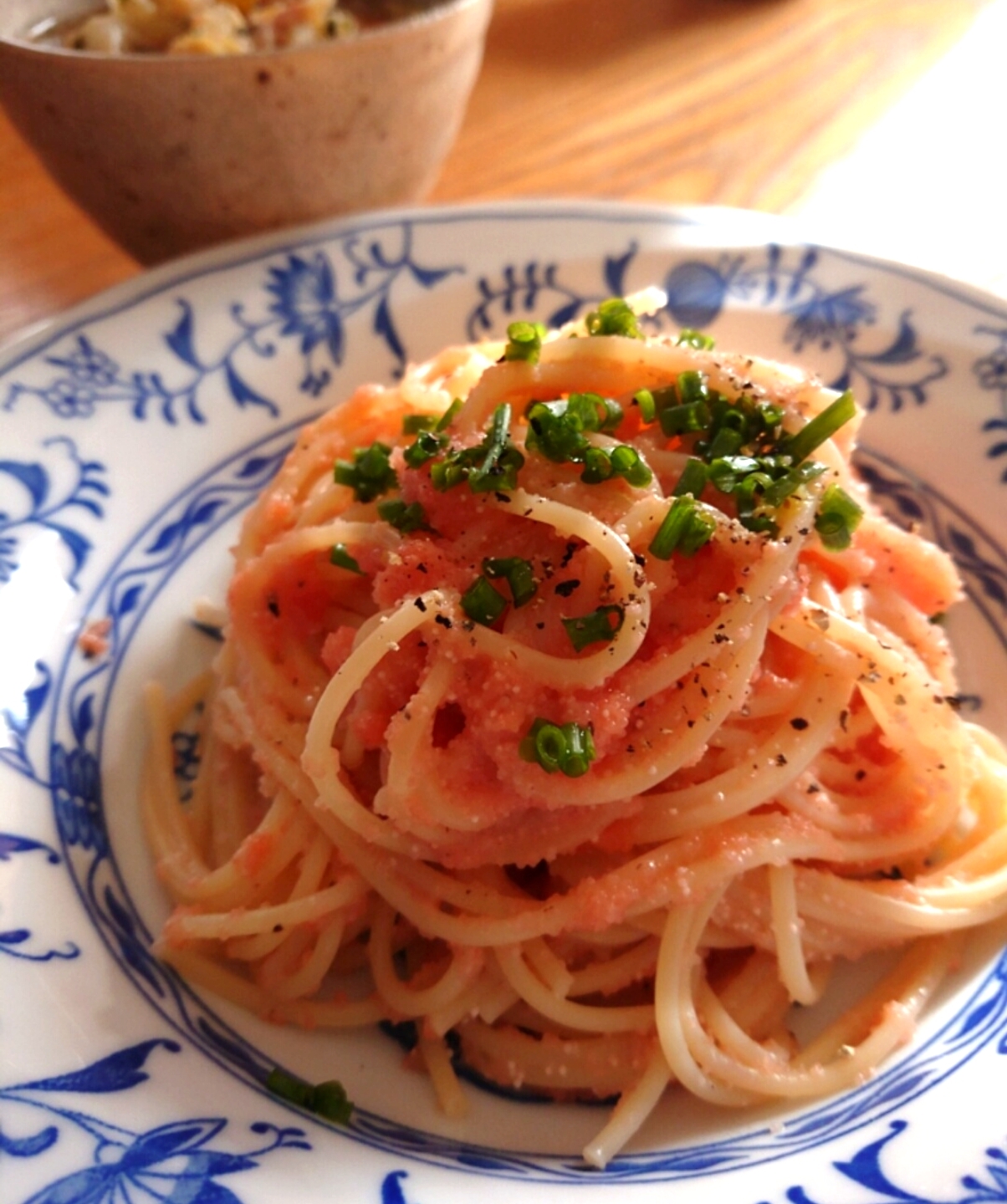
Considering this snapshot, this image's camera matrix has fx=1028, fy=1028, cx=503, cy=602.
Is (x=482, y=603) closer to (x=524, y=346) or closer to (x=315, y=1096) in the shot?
(x=524, y=346)

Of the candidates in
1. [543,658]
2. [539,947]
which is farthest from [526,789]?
[539,947]

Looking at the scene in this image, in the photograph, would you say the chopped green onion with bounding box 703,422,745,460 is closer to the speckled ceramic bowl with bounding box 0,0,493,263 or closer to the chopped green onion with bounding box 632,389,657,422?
the chopped green onion with bounding box 632,389,657,422

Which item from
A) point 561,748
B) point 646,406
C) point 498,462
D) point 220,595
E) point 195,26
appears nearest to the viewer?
point 561,748

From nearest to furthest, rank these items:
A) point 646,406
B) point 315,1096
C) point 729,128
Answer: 1. point 315,1096
2. point 646,406
3. point 729,128

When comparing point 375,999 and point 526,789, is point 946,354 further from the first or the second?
point 375,999

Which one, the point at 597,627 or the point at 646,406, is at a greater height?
the point at 646,406

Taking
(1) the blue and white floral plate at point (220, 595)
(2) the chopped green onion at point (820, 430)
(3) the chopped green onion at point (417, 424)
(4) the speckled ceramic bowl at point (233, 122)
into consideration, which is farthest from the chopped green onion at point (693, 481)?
(4) the speckled ceramic bowl at point (233, 122)

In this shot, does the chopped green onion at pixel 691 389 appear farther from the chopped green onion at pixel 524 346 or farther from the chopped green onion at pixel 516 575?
the chopped green onion at pixel 516 575

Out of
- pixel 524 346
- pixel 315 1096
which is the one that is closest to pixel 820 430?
pixel 524 346
